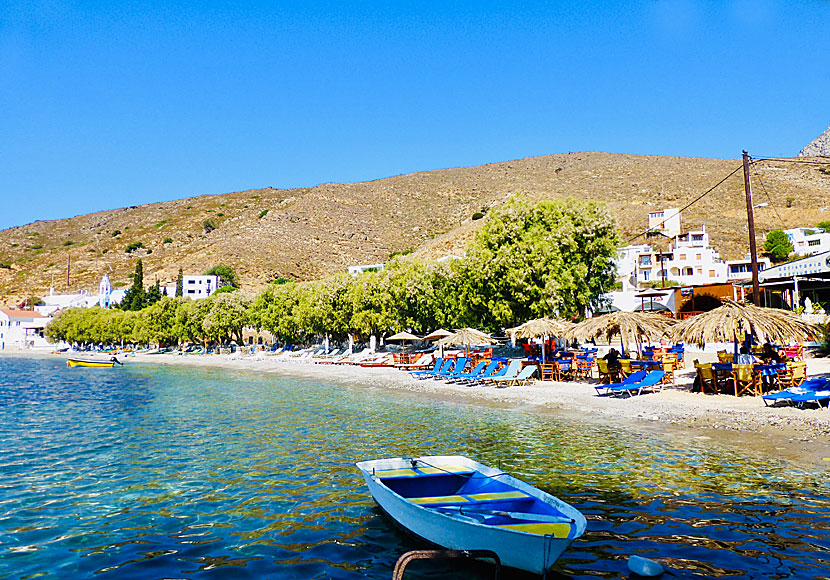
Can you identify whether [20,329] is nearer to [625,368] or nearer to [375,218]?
[375,218]

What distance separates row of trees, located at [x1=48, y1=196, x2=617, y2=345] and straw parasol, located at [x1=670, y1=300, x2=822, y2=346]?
13.3 m

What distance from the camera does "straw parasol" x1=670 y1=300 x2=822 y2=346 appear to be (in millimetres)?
17797

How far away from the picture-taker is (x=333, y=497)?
10.1 metres

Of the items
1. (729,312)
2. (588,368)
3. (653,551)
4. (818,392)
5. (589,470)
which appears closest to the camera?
(653,551)

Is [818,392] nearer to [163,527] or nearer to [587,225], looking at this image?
[163,527]

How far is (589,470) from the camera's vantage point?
11562 millimetres

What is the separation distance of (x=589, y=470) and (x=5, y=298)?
15623cm

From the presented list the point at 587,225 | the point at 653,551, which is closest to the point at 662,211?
the point at 587,225

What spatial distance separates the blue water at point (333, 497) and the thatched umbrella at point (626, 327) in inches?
228

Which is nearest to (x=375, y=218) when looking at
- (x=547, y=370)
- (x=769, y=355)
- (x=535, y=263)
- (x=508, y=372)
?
(x=535, y=263)

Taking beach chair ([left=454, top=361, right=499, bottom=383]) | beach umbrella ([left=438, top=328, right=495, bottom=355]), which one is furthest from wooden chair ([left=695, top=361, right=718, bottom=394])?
beach umbrella ([left=438, top=328, right=495, bottom=355])

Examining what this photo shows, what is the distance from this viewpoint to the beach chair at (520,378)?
2614 cm

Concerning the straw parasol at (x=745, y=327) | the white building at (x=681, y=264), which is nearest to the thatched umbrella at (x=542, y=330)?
the straw parasol at (x=745, y=327)

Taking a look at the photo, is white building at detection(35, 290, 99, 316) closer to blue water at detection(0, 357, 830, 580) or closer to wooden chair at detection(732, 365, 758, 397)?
blue water at detection(0, 357, 830, 580)
